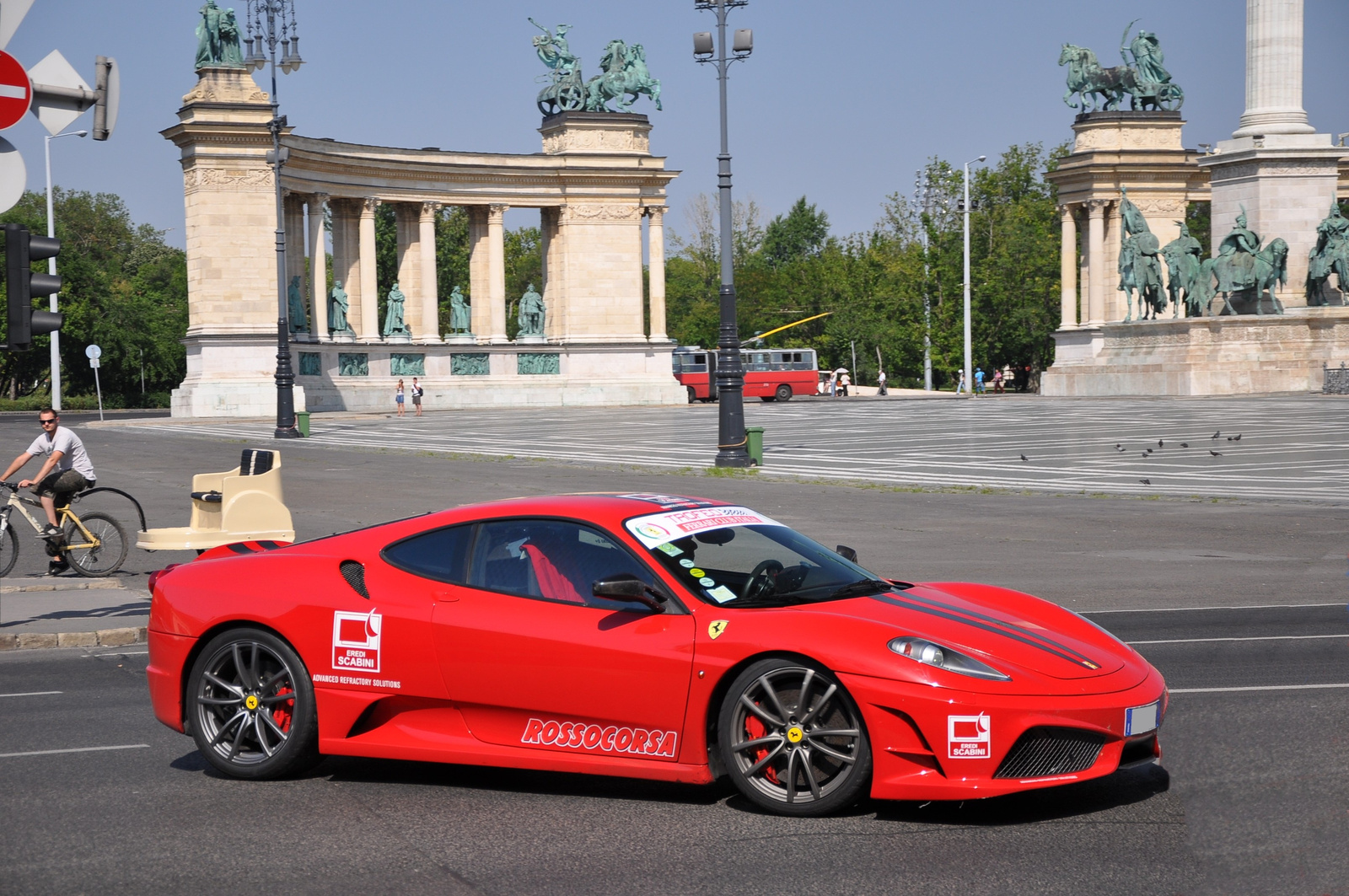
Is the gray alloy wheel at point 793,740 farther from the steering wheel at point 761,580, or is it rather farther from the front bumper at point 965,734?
the steering wheel at point 761,580

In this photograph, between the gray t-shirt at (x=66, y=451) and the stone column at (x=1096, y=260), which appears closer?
the gray t-shirt at (x=66, y=451)

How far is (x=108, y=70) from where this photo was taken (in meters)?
10.3

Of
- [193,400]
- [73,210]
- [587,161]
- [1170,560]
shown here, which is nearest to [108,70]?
[1170,560]

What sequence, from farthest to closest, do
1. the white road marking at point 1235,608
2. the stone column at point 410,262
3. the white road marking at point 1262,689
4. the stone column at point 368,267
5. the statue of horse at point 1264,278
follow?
the stone column at point 410,262, the stone column at point 368,267, the statue of horse at point 1264,278, the white road marking at point 1235,608, the white road marking at point 1262,689

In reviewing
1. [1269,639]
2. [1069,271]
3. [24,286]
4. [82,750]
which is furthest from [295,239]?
[82,750]

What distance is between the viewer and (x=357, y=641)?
6527 mm

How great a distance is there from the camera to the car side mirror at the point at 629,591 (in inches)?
235

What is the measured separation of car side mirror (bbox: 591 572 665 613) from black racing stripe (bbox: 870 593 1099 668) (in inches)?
37.7

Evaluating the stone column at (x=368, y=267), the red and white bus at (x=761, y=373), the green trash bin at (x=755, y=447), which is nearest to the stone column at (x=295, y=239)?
the stone column at (x=368, y=267)

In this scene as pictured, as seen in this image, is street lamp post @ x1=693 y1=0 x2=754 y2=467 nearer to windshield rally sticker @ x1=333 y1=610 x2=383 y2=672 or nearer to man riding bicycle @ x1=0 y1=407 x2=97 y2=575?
man riding bicycle @ x1=0 y1=407 x2=97 y2=575

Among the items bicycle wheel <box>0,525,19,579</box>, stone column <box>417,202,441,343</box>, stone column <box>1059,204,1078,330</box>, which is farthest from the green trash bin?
stone column <box>1059,204,1078,330</box>

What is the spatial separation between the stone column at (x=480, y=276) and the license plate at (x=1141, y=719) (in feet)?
212

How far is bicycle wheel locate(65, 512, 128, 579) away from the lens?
14.4 metres

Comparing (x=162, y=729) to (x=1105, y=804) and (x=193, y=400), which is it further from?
(x=193, y=400)
